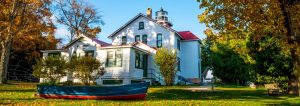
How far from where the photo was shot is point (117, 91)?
59.6 ft

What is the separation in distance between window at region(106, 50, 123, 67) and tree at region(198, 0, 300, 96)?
60.8ft

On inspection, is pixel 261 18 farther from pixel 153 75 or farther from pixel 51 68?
pixel 153 75

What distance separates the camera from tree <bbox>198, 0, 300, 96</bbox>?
1485 centimetres

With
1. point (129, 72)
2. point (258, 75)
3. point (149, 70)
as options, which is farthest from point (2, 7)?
point (258, 75)

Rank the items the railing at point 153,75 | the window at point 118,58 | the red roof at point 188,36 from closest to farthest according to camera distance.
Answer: the window at point 118,58, the railing at point 153,75, the red roof at point 188,36

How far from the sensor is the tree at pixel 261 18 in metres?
14.8

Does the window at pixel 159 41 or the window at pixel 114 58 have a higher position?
the window at pixel 159 41

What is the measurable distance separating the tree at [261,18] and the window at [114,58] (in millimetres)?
18522

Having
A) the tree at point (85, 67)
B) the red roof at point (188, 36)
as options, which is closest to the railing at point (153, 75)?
the tree at point (85, 67)

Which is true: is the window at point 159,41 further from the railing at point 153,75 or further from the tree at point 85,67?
the tree at point 85,67

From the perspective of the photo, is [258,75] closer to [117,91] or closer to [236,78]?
[117,91]

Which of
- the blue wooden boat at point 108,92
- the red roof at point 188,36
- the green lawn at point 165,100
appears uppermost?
the red roof at point 188,36

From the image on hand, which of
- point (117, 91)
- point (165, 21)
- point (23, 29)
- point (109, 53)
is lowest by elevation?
point (117, 91)

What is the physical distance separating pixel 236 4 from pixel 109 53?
70.8 ft
